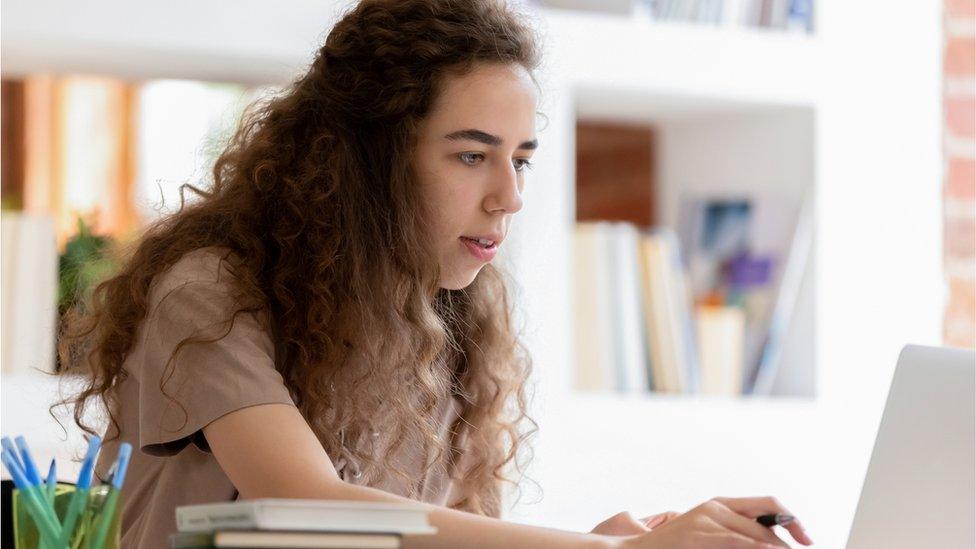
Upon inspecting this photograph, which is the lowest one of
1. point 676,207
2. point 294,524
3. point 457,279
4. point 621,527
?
point 621,527

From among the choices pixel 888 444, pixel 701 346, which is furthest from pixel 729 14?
pixel 888 444

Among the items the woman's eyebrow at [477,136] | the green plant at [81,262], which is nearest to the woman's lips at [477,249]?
the woman's eyebrow at [477,136]

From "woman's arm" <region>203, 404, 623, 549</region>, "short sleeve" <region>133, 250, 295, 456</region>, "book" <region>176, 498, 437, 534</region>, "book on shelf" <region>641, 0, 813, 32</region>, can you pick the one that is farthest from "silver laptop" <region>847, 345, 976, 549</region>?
"book on shelf" <region>641, 0, 813, 32</region>

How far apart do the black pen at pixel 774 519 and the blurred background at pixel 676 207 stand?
3.38ft

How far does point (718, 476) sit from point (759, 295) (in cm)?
39

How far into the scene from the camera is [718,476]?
240cm

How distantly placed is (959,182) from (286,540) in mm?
2049

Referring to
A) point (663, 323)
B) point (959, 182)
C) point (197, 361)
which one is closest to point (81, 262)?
point (197, 361)

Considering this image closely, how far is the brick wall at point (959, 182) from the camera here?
8.45 feet

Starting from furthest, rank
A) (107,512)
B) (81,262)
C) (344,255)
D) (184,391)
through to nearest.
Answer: (81,262)
(344,255)
(184,391)
(107,512)

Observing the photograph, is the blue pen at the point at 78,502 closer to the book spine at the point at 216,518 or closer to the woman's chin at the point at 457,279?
the book spine at the point at 216,518

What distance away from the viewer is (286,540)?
0.87 m

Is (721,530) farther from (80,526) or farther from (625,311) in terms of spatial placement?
(625,311)

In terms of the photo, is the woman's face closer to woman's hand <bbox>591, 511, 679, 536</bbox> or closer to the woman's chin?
the woman's chin
